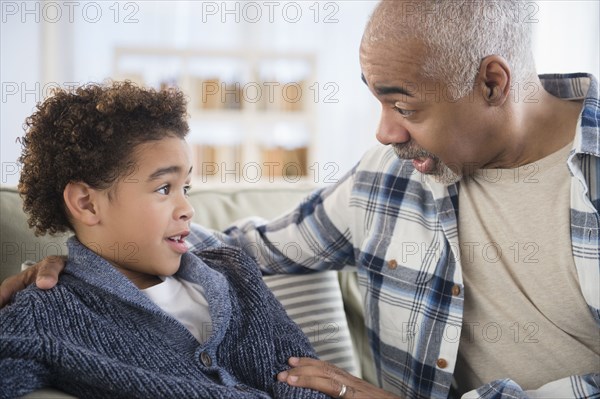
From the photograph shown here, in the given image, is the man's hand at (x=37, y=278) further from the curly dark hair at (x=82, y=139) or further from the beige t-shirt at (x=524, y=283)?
the beige t-shirt at (x=524, y=283)

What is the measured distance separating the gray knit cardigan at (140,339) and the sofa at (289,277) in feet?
0.70

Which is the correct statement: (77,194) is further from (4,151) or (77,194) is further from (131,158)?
(4,151)

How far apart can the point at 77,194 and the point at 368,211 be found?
0.66 meters

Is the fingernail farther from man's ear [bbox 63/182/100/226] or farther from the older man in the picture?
man's ear [bbox 63/182/100/226]

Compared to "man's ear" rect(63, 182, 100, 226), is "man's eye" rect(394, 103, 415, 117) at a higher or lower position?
higher

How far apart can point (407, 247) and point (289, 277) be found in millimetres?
289

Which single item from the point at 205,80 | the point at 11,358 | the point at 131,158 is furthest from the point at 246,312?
the point at 205,80

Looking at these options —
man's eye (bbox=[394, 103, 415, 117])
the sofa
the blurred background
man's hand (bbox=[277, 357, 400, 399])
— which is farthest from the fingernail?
the blurred background

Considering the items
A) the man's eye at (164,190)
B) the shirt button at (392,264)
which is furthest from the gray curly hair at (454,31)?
the man's eye at (164,190)

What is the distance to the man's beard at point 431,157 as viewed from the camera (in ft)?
5.13

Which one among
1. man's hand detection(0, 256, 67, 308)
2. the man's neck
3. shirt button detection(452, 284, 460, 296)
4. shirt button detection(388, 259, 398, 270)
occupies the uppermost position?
the man's neck

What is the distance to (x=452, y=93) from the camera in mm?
1508

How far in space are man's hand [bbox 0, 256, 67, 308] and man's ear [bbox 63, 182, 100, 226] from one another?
0.28 ft

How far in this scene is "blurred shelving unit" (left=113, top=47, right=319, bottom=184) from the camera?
4504mm
